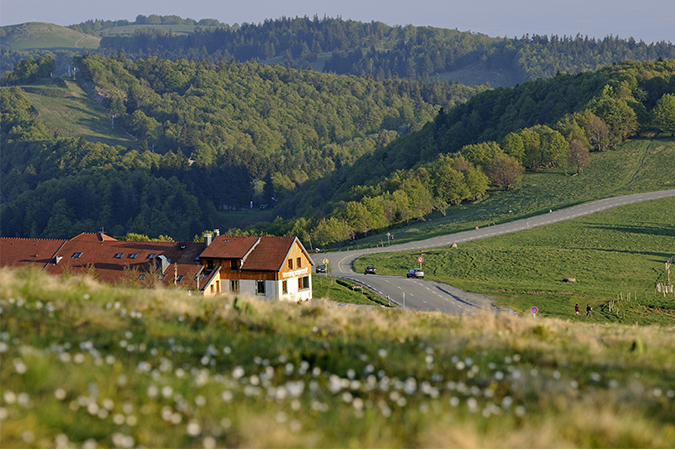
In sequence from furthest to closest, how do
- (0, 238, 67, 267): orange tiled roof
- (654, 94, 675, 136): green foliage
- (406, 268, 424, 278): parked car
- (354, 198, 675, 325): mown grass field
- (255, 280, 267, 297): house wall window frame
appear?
(654, 94, 675, 136): green foliage < (406, 268, 424, 278): parked car < (0, 238, 67, 267): orange tiled roof < (255, 280, 267, 297): house wall window frame < (354, 198, 675, 325): mown grass field

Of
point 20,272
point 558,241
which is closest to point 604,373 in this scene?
point 20,272

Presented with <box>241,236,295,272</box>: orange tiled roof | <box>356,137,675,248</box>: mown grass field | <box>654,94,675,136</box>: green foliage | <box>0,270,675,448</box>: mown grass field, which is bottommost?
<box>356,137,675,248</box>: mown grass field

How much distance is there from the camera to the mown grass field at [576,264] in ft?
193

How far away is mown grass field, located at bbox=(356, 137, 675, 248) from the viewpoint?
12138cm

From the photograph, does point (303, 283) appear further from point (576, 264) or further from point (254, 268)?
point (576, 264)

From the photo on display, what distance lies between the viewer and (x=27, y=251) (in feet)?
234

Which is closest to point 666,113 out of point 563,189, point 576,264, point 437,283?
point 563,189

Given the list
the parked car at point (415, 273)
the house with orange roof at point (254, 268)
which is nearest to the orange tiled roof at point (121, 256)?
the house with orange roof at point (254, 268)

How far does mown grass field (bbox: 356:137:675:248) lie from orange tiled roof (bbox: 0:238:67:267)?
56176 millimetres

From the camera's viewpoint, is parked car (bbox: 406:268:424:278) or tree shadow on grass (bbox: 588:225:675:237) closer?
parked car (bbox: 406:268:424:278)

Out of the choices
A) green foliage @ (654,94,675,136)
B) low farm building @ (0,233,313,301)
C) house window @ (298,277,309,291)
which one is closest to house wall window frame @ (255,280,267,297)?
low farm building @ (0,233,313,301)

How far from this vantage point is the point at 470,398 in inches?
363

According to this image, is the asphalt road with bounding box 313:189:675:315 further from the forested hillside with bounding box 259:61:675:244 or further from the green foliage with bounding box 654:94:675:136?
the green foliage with bounding box 654:94:675:136

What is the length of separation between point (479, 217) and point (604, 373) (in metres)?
117
